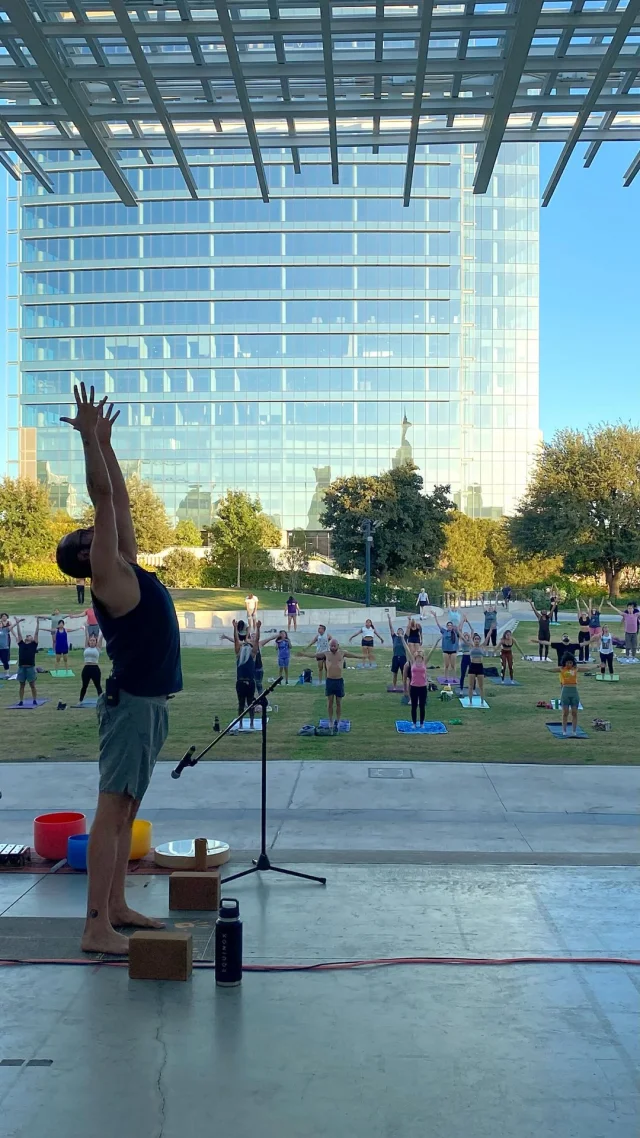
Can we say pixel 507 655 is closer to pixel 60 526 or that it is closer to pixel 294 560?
pixel 60 526

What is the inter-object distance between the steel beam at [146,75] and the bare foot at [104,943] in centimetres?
385

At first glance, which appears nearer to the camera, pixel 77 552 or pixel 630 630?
pixel 77 552

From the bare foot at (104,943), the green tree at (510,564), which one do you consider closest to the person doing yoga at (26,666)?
the bare foot at (104,943)

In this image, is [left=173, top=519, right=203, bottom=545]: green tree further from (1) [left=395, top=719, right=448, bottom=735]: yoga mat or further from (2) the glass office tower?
(1) [left=395, top=719, right=448, bottom=735]: yoga mat

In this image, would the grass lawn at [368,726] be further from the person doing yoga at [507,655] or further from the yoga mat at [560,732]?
the person doing yoga at [507,655]

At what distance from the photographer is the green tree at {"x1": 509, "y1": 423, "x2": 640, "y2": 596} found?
2168 inches

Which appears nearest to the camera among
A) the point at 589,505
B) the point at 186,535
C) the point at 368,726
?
the point at 368,726

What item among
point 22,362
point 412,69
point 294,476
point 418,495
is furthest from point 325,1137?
point 22,362

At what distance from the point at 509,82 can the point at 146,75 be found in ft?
5.16

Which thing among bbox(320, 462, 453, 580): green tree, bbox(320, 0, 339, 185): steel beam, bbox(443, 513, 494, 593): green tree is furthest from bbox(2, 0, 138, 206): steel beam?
bbox(443, 513, 494, 593): green tree

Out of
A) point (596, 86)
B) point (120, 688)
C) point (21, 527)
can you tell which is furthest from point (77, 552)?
point (21, 527)

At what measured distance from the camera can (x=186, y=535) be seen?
236ft

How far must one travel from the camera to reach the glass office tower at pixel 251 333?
81312 mm

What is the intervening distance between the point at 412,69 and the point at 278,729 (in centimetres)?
1278
